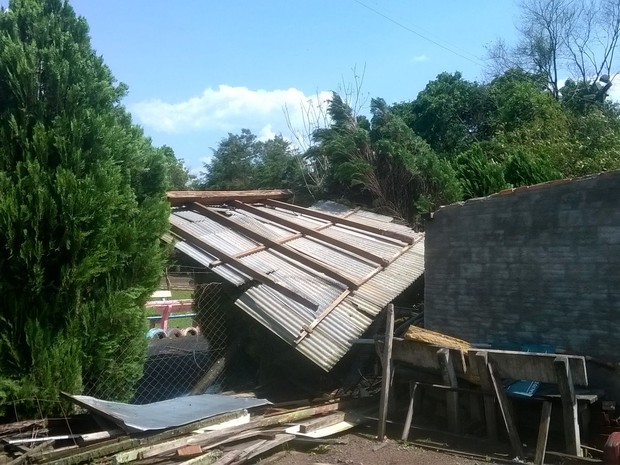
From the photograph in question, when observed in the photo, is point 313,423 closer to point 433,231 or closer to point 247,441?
point 247,441

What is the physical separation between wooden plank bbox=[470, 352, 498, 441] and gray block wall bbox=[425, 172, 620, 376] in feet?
4.37

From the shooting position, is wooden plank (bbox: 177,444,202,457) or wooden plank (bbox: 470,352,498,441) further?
wooden plank (bbox: 470,352,498,441)

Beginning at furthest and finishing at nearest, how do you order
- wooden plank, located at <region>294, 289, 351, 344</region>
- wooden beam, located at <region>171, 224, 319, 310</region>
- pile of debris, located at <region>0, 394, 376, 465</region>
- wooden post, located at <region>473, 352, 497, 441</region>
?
wooden beam, located at <region>171, 224, 319, 310</region> < wooden plank, located at <region>294, 289, 351, 344</region> < wooden post, located at <region>473, 352, 497, 441</region> < pile of debris, located at <region>0, 394, 376, 465</region>

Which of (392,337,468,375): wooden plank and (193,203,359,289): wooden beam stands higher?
(193,203,359,289): wooden beam

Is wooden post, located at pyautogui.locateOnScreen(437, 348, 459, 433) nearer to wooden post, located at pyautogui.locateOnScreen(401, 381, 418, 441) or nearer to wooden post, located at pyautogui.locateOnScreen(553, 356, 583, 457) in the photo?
wooden post, located at pyautogui.locateOnScreen(401, 381, 418, 441)

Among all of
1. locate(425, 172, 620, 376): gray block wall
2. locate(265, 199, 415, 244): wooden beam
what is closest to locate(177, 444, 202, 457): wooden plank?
locate(425, 172, 620, 376): gray block wall

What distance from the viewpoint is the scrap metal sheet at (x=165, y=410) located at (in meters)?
7.00

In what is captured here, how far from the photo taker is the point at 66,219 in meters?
7.52

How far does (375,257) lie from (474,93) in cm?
1241

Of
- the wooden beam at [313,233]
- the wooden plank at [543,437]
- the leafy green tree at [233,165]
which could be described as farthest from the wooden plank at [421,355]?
the leafy green tree at [233,165]

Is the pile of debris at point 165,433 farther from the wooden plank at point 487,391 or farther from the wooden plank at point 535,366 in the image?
the wooden plank at point 535,366

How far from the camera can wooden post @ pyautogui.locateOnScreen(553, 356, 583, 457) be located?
7.43 metres

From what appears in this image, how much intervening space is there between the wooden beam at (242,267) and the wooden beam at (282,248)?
1242mm

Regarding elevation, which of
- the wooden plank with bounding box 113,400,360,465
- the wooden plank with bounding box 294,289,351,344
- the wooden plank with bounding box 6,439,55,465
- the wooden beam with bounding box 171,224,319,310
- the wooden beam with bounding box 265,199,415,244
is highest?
the wooden beam with bounding box 265,199,415,244
